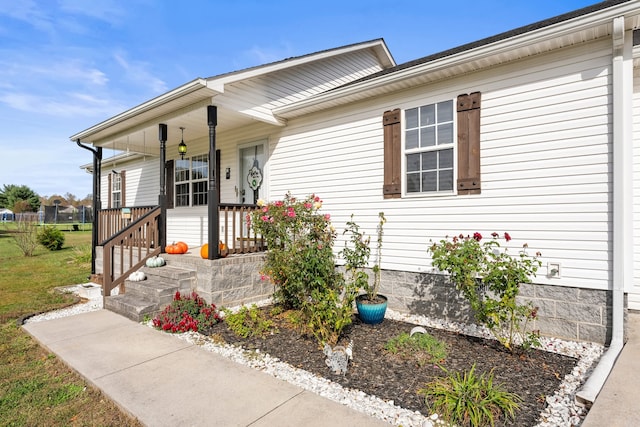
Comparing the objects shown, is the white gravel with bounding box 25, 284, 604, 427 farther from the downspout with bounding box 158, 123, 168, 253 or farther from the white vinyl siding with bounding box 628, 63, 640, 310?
the downspout with bounding box 158, 123, 168, 253

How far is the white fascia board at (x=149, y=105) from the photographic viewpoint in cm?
485

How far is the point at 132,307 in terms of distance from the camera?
4.64 m

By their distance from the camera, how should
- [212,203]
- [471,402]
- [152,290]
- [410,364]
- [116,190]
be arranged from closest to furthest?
[471,402] → [410,364] → [152,290] → [212,203] → [116,190]

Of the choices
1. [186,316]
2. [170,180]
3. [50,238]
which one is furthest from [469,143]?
[50,238]

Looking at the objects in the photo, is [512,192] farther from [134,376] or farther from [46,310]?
[46,310]

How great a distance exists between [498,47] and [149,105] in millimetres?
5366

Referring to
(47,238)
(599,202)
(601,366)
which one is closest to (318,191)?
(599,202)

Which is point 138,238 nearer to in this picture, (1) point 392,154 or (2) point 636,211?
(1) point 392,154

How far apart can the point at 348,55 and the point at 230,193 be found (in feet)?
14.4

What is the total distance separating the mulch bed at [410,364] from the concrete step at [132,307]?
1135mm

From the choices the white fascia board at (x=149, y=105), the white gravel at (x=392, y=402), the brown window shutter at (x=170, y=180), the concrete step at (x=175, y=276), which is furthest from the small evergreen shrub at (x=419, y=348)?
the brown window shutter at (x=170, y=180)

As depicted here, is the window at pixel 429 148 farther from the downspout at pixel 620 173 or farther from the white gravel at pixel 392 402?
the white gravel at pixel 392 402

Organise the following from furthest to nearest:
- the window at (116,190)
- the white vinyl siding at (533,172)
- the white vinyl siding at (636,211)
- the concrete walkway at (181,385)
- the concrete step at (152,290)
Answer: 1. the window at (116,190)
2. the concrete step at (152,290)
3. the white vinyl siding at (636,211)
4. the white vinyl siding at (533,172)
5. the concrete walkway at (181,385)

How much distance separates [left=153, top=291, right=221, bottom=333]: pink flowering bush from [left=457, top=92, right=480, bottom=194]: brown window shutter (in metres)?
3.73
